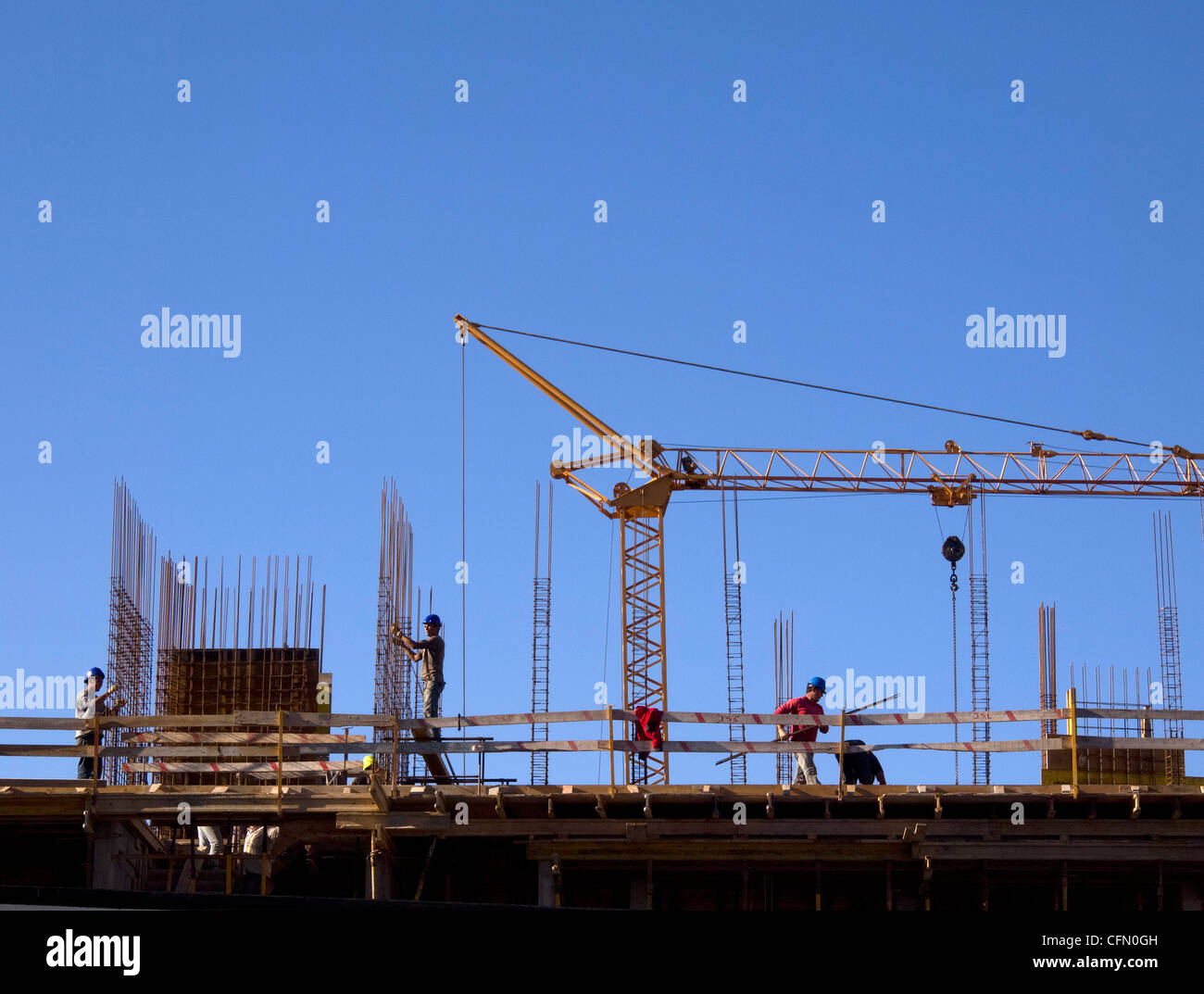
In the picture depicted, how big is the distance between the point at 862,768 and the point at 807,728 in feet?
2.64

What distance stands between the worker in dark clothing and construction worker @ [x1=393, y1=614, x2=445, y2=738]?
17.4ft

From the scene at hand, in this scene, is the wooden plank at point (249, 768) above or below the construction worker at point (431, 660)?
below

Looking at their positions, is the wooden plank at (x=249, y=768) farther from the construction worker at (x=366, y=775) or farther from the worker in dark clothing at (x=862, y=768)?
the worker in dark clothing at (x=862, y=768)

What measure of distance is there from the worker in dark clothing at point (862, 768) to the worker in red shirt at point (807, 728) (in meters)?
0.49

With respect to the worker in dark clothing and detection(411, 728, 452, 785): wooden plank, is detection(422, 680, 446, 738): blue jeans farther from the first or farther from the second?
the worker in dark clothing

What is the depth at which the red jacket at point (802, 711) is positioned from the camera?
21.5 metres

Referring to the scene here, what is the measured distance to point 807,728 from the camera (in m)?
21.5

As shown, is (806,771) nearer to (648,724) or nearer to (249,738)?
(648,724)

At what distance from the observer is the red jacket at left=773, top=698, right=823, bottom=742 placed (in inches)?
846

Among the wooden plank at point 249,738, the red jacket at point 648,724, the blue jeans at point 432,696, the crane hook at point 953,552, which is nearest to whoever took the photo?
the wooden plank at point 249,738

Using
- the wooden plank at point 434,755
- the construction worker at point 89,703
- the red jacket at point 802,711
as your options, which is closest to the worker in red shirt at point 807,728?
the red jacket at point 802,711

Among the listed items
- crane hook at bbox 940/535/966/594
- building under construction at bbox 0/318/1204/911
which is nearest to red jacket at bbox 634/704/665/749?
building under construction at bbox 0/318/1204/911

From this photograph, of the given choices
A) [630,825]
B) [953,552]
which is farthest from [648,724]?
[953,552]
